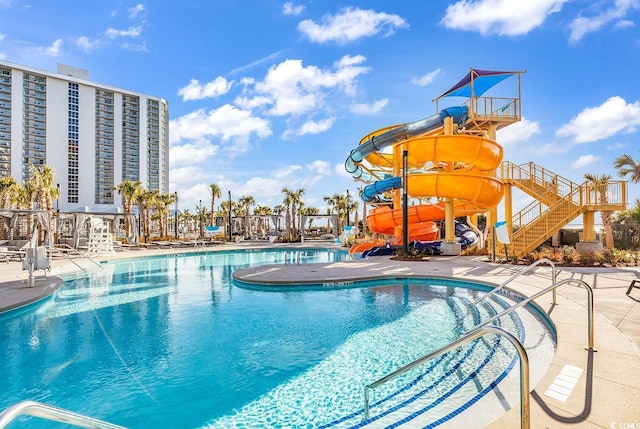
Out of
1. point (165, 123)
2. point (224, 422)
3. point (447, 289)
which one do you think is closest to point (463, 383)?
point (224, 422)

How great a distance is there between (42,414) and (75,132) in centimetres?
9845

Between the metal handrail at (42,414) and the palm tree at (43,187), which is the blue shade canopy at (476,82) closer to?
the metal handrail at (42,414)

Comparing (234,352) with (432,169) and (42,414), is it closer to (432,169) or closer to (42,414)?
(42,414)

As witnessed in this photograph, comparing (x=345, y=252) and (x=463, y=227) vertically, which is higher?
(x=463, y=227)

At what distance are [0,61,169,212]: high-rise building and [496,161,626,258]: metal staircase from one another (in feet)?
243

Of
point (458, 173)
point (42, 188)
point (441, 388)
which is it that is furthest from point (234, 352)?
point (42, 188)

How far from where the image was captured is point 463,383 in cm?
445

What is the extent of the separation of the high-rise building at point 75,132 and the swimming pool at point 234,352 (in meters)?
70.2

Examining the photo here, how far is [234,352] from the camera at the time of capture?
5.95 metres

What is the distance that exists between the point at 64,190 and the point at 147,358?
90.2 m

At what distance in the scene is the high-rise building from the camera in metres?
71.4

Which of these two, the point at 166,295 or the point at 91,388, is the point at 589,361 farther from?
the point at 166,295

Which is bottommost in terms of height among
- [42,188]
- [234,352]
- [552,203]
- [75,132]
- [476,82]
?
[234,352]

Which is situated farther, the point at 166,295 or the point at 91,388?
the point at 166,295
